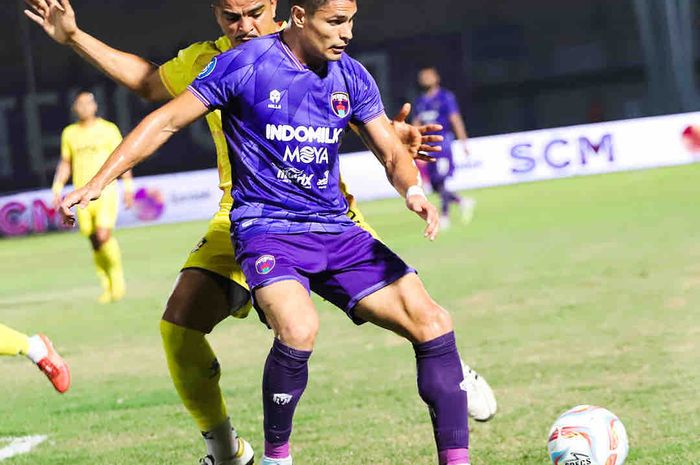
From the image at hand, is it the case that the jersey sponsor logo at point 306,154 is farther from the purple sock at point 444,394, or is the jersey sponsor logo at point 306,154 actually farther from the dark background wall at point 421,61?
the dark background wall at point 421,61

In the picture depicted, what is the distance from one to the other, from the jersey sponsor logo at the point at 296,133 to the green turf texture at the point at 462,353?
1571mm

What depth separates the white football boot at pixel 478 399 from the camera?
641 cm

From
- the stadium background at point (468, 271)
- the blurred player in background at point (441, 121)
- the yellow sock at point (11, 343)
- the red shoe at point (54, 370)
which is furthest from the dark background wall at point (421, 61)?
the yellow sock at point (11, 343)

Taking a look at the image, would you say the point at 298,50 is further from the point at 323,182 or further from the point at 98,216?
the point at 98,216

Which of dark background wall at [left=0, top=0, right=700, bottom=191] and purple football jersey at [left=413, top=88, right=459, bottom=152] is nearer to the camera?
purple football jersey at [left=413, top=88, right=459, bottom=152]

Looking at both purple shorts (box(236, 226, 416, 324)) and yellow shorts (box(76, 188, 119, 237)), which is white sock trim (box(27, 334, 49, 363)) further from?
yellow shorts (box(76, 188, 119, 237))

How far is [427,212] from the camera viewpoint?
221 inches

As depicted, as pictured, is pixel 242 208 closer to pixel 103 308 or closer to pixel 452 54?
pixel 103 308

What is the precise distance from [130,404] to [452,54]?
20.4 m

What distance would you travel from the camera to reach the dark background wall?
27.4 metres

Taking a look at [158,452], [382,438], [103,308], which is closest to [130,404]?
[158,452]

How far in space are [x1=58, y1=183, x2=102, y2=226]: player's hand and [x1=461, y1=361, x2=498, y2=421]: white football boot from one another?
6.72 ft

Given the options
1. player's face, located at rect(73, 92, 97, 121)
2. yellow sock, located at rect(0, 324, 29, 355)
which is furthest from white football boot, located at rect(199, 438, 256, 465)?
player's face, located at rect(73, 92, 97, 121)

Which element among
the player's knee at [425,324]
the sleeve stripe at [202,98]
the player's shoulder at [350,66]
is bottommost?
the player's knee at [425,324]
